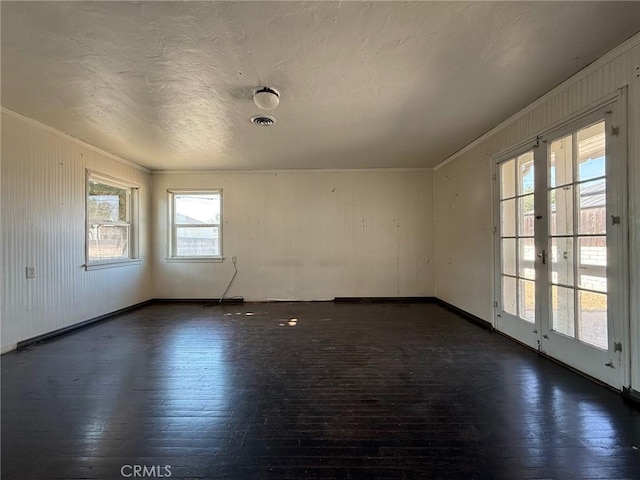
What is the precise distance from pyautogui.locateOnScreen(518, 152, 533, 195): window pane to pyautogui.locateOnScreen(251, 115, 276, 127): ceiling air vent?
2.89 m

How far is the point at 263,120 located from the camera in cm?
319

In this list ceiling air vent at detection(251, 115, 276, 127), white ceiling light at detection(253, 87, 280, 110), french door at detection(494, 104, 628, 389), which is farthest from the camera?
ceiling air vent at detection(251, 115, 276, 127)

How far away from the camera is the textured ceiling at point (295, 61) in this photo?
67.8 inches

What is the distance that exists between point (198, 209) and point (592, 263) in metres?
5.94

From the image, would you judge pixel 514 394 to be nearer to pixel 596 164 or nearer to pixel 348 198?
pixel 596 164

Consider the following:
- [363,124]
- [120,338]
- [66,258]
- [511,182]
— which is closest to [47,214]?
[66,258]

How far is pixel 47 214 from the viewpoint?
3.47 m

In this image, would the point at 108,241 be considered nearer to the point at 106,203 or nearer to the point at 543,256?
Result: the point at 106,203

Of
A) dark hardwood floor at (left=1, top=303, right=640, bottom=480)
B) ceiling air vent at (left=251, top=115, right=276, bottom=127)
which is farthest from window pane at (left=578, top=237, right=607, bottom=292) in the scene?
ceiling air vent at (left=251, top=115, right=276, bottom=127)

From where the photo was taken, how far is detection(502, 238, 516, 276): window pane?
334 centimetres

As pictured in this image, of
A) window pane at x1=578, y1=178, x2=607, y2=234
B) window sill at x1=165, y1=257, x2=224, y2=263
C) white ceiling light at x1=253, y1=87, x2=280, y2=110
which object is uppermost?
white ceiling light at x1=253, y1=87, x2=280, y2=110

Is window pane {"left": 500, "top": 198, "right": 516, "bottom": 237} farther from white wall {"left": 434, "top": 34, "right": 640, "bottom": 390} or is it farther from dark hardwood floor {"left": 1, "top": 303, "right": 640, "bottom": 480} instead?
dark hardwood floor {"left": 1, "top": 303, "right": 640, "bottom": 480}
